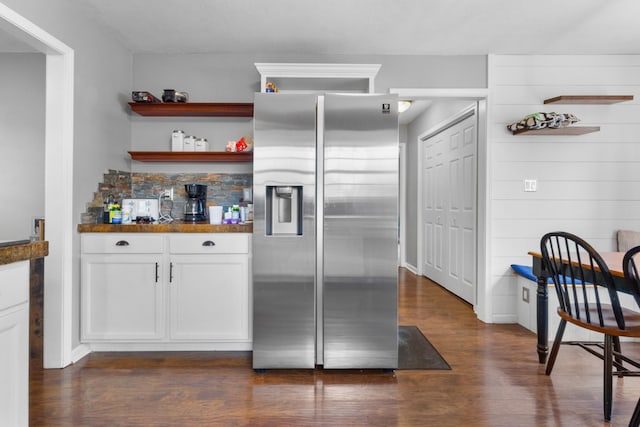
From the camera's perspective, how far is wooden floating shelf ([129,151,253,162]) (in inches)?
124

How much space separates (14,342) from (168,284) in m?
1.44

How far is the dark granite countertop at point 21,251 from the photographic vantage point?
118 cm

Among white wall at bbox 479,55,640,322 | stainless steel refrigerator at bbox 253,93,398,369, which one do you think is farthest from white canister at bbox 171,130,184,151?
white wall at bbox 479,55,640,322

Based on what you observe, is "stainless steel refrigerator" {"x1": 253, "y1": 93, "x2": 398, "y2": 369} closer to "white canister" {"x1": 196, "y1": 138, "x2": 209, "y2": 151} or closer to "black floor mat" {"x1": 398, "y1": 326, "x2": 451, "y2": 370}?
"black floor mat" {"x1": 398, "y1": 326, "x2": 451, "y2": 370}

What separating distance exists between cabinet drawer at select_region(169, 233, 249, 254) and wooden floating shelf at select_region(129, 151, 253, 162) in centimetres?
81

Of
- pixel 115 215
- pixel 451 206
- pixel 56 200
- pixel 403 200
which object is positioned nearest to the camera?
pixel 56 200

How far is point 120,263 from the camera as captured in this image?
8.77 ft

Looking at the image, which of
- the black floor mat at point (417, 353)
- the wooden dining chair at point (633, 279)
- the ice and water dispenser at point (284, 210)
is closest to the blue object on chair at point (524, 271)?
the black floor mat at point (417, 353)

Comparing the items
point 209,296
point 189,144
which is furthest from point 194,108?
point 209,296

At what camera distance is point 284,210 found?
255cm

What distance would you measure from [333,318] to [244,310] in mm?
677

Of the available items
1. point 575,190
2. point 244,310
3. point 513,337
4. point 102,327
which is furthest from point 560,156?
point 102,327

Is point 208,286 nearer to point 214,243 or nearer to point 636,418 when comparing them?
point 214,243

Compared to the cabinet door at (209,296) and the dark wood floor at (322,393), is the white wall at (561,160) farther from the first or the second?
the cabinet door at (209,296)
